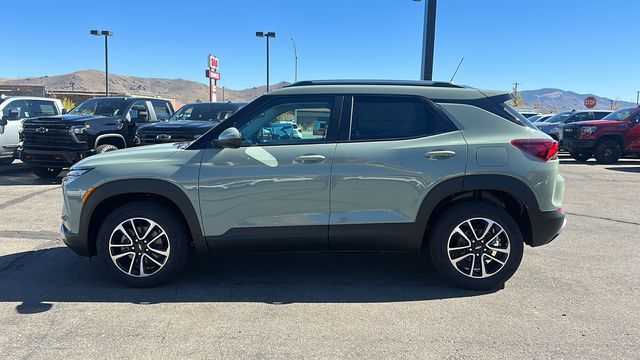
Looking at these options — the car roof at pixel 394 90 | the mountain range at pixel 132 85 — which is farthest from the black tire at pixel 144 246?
the mountain range at pixel 132 85

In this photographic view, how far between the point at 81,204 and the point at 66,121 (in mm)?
6787

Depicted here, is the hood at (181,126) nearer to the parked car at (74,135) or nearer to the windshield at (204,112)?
the windshield at (204,112)

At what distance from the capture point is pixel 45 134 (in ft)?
33.0

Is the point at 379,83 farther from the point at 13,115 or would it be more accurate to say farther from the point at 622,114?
the point at 622,114

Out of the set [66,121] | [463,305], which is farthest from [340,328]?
[66,121]

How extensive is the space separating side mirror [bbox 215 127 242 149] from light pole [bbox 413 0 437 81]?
948 cm

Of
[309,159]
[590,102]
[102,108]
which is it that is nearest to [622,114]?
[309,159]

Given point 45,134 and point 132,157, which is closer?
point 132,157

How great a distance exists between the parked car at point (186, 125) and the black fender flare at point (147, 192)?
439cm

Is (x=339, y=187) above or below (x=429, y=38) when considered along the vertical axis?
below

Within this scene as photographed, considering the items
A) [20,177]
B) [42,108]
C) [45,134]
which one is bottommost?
[20,177]

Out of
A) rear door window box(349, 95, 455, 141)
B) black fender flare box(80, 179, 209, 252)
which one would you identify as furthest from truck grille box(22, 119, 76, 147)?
rear door window box(349, 95, 455, 141)

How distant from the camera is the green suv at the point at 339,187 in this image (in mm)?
4062

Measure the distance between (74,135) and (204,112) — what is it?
275cm
